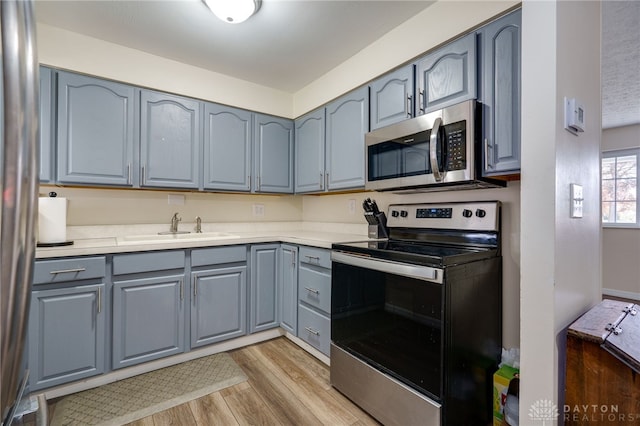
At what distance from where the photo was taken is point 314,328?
2.15 metres

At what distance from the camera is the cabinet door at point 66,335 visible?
1642 mm

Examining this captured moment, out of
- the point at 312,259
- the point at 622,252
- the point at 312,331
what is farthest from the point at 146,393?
the point at 622,252

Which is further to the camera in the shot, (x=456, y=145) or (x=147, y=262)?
(x=147, y=262)

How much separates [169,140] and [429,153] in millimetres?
1925

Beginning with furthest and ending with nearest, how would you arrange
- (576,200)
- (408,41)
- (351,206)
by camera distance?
(351,206) < (408,41) < (576,200)

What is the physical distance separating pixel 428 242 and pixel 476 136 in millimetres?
697

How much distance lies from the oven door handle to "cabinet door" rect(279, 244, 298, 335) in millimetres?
621

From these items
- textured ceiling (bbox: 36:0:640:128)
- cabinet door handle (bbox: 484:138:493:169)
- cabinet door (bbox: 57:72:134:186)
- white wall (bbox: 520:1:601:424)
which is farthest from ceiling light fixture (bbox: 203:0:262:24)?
cabinet door handle (bbox: 484:138:493:169)

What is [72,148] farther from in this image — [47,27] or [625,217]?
[625,217]

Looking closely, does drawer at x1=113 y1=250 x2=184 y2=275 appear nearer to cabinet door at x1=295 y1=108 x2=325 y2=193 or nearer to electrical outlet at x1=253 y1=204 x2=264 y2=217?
electrical outlet at x1=253 y1=204 x2=264 y2=217

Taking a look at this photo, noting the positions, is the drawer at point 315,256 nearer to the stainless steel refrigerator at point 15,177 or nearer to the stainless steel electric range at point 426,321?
the stainless steel electric range at point 426,321

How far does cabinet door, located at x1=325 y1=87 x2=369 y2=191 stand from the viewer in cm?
222

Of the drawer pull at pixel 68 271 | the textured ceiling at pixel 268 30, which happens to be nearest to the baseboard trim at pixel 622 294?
the textured ceiling at pixel 268 30

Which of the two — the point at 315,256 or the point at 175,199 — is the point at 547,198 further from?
the point at 175,199
